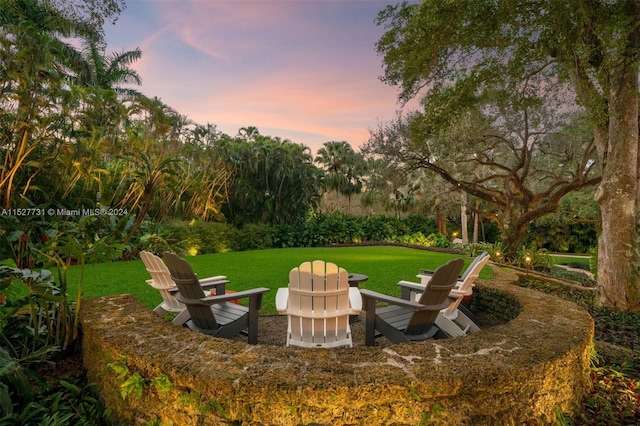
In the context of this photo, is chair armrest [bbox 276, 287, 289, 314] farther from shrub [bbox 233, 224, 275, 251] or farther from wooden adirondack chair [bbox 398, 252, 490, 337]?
shrub [bbox 233, 224, 275, 251]

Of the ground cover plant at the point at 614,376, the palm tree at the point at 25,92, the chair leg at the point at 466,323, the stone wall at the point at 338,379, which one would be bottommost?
the ground cover plant at the point at 614,376

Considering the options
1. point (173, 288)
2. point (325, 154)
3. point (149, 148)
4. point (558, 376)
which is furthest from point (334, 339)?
point (325, 154)

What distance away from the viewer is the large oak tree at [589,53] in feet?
16.9

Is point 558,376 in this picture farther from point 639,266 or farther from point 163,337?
point 639,266

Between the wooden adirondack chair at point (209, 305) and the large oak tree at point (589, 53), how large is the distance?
5.52 meters

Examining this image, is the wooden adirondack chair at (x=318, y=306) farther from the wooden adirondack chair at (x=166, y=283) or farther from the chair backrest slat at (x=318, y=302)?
the wooden adirondack chair at (x=166, y=283)

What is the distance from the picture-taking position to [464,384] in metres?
1.95

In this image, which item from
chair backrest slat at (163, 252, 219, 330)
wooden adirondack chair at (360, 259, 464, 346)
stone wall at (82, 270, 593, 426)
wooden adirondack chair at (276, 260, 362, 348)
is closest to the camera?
stone wall at (82, 270, 593, 426)

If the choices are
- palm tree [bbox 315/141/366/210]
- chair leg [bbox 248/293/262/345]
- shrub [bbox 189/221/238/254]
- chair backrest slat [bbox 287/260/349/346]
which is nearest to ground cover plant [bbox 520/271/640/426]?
chair backrest slat [bbox 287/260/349/346]

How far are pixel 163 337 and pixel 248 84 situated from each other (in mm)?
12083

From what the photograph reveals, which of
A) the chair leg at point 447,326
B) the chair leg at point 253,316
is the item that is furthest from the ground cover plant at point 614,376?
the chair leg at point 253,316

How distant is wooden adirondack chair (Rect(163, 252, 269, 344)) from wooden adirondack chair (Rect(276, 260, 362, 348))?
550mm

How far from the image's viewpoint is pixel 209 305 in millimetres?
3332

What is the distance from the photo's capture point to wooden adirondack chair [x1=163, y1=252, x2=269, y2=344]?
3.27 m
